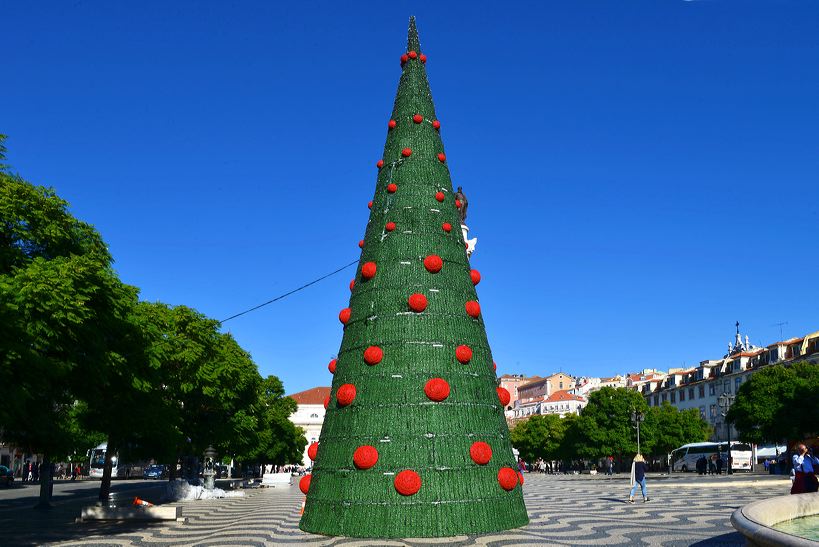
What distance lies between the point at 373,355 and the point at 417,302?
1.27 metres

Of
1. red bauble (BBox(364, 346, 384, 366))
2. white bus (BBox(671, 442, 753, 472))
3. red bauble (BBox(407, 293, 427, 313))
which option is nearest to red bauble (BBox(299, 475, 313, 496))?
A: red bauble (BBox(364, 346, 384, 366))

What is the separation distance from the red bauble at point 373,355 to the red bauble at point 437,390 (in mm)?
1042

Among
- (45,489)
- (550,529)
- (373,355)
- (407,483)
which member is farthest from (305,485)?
(45,489)

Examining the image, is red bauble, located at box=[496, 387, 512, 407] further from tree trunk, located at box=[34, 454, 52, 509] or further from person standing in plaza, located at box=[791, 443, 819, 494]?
tree trunk, located at box=[34, 454, 52, 509]

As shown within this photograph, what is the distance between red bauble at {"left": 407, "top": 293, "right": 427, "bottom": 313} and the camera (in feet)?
42.9

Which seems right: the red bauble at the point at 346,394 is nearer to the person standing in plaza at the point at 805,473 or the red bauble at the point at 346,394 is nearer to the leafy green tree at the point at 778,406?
the person standing in plaza at the point at 805,473

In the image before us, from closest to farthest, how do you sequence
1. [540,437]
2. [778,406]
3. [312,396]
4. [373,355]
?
[373,355] < [778,406] < [540,437] < [312,396]

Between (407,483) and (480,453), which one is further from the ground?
(480,453)

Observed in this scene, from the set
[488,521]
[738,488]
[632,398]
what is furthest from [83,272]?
[632,398]

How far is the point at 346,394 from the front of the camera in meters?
12.9

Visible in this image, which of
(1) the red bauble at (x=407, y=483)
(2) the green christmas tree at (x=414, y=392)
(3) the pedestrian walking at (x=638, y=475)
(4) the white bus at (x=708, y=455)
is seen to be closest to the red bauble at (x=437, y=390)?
(2) the green christmas tree at (x=414, y=392)

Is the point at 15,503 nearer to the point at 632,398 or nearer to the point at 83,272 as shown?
the point at 83,272

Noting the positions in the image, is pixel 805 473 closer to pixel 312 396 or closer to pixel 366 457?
pixel 366 457

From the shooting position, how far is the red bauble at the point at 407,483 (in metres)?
11.8
